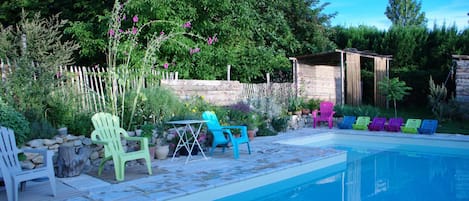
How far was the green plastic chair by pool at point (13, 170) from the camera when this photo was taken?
371 centimetres

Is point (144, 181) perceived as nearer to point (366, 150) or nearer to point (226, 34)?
point (366, 150)

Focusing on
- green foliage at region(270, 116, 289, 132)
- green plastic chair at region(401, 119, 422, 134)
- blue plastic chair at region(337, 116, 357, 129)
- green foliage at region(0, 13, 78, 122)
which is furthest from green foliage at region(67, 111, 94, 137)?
green plastic chair at region(401, 119, 422, 134)

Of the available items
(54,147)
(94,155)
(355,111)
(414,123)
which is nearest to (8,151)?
(54,147)

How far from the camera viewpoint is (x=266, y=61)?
1212 cm

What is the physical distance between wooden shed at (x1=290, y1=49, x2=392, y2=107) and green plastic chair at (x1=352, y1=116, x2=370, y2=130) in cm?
→ 188

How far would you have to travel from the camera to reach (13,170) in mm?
3961

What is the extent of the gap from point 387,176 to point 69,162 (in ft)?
16.3

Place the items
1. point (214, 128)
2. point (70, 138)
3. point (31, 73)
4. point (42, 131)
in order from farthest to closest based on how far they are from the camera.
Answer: point (214, 128)
point (31, 73)
point (70, 138)
point (42, 131)

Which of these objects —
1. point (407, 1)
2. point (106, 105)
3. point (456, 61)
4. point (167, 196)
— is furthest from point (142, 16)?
point (407, 1)

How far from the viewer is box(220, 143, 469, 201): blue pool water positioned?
4938 millimetres

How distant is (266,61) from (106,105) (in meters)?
6.60

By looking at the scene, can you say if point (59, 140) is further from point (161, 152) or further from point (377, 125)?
point (377, 125)

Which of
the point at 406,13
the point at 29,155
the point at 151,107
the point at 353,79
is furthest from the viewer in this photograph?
the point at 406,13

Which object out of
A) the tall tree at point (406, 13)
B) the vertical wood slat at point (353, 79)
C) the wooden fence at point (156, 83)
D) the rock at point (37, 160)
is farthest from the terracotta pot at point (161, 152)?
the tall tree at point (406, 13)
